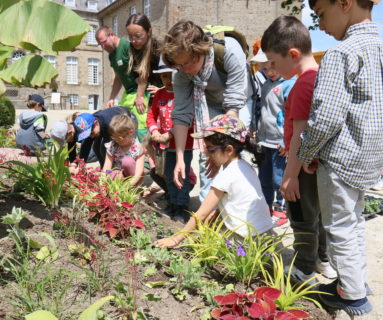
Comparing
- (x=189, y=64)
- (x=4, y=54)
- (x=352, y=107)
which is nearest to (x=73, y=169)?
(x=4, y=54)

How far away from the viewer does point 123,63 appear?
476 cm

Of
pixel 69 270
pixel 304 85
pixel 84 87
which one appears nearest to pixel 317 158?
pixel 304 85

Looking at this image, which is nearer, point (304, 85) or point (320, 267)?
point (304, 85)

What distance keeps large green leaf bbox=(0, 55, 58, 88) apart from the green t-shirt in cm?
173

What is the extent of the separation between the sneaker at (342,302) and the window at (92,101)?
4275cm

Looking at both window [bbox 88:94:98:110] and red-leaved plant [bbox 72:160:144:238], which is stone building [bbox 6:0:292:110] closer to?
window [bbox 88:94:98:110]

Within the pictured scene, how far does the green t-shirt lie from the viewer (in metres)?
4.71

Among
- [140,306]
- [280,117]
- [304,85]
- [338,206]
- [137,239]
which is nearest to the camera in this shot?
[140,306]

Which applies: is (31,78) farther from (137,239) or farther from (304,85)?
(304,85)

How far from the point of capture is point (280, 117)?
382cm

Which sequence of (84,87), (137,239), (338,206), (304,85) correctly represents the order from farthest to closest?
1. (84,87)
2. (137,239)
3. (304,85)
4. (338,206)

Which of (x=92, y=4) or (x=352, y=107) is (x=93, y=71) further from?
(x=352, y=107)

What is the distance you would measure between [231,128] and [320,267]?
128 cm

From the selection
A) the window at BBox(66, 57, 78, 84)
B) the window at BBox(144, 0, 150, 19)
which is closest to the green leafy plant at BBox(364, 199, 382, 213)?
the window at BBox(144, 0, 150, 19)
